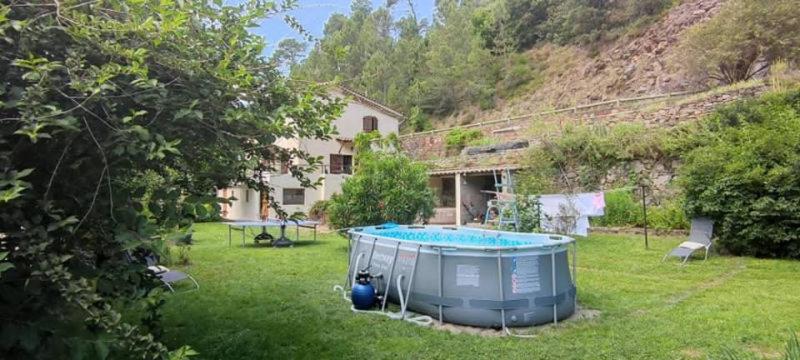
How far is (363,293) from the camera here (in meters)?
5.85

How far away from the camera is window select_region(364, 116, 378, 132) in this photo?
28.3m

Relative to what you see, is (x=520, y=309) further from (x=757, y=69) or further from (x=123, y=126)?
(x=757, y=69)

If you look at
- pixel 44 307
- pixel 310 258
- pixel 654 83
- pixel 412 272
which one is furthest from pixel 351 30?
pixel 44 307

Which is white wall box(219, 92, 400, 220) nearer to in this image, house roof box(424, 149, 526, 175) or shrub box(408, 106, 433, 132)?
house roof box(424, 149, 526, 175)

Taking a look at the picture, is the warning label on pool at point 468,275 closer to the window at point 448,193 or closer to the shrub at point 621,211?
the shrub at point 621,211

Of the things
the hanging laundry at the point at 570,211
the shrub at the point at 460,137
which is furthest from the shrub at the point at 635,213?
the shrub at the point at 460,137

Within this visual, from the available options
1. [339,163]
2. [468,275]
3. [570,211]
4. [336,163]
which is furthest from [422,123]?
[468,275]

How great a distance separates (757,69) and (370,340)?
21394 millimetres

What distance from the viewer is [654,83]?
26219mm

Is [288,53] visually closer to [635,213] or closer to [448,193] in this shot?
[635,213]

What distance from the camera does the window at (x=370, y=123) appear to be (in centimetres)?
2828

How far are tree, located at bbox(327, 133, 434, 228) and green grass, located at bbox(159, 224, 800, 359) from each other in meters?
2.35

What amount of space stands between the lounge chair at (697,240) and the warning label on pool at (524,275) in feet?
18.1

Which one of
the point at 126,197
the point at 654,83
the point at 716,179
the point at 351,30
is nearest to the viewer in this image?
the point at 126,197
